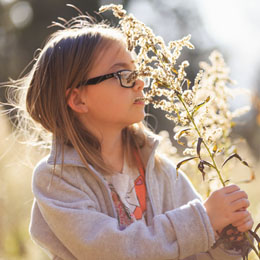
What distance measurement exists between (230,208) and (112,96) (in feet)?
3.00

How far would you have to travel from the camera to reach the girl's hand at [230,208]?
1.83 metres

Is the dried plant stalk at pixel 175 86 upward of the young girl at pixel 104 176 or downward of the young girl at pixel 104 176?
upward

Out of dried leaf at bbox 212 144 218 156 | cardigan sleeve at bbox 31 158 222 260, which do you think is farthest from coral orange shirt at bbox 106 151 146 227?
dried leaf at bbox 212 144 218 156

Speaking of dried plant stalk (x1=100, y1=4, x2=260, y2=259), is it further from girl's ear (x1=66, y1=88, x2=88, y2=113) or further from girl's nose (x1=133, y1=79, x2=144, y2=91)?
girl's ear (x1=66, y1=88, x2=88, y2=113)

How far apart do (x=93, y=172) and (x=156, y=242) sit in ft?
1.63

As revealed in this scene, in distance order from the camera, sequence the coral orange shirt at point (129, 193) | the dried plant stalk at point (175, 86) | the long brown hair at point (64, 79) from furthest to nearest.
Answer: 1. the long brown hair at point (64, 79)
2. the coral orange shirt at point (129, 193)
3. the dried plant stalk at point (175, 86)

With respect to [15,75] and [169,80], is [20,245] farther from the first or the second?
[15,75]

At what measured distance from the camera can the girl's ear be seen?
250cm

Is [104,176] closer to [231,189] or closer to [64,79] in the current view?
[64,79]

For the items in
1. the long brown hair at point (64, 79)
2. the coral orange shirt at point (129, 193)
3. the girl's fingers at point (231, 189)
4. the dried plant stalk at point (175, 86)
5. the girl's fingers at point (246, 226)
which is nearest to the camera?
the dried plant stalk at point (175, 86)

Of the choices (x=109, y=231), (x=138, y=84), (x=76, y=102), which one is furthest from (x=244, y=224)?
(x=76, y=102)

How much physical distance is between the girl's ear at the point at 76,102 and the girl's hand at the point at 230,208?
0.97m

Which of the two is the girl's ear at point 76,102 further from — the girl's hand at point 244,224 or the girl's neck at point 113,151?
the girl's hand at point 244,224

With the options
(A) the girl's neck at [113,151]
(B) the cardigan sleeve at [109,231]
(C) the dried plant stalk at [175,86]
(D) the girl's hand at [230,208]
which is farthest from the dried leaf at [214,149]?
(A) the girl's neck at [113,151]
